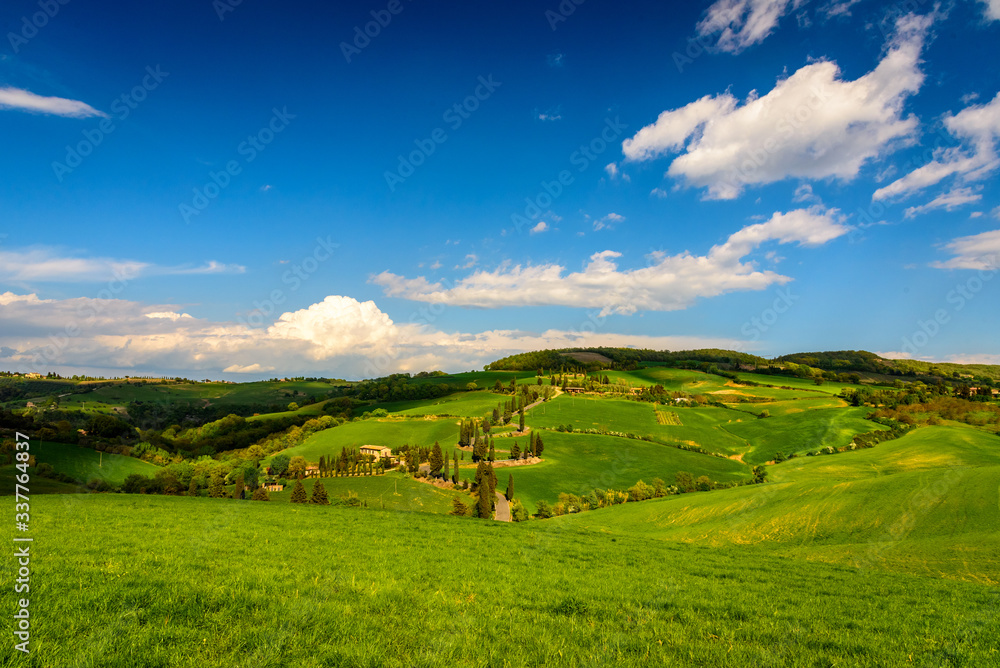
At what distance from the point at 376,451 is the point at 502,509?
67499mm

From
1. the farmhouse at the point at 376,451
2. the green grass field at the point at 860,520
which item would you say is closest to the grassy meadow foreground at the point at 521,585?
the green grass field at the point at 860,520

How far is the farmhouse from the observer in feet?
457

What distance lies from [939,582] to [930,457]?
11113 centimetres

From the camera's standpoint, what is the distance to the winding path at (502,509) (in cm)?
8386

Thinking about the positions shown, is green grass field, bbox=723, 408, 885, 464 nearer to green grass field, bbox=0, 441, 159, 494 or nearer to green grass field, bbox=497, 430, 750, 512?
green grass field, bbox=497, 430, 750, 512

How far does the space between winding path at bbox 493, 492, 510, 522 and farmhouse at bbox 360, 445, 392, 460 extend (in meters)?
51.2

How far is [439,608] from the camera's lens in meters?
10.1

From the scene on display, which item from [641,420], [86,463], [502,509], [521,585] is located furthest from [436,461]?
[521,585]

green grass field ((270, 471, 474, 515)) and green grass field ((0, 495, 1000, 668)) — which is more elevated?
green grass field ((0, 495, 1000, 668))

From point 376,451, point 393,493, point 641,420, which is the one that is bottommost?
point 376,451

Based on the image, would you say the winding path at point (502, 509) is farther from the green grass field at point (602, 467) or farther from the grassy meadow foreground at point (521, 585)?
the grassy meadow foreground at point (521, 585)

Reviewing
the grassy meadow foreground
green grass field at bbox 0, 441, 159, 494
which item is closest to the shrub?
the grassy meadow foreground

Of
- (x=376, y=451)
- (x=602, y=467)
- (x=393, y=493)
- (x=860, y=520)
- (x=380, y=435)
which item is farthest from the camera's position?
(x=380, y=435)

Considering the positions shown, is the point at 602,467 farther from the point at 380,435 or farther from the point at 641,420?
the point at 380,435
